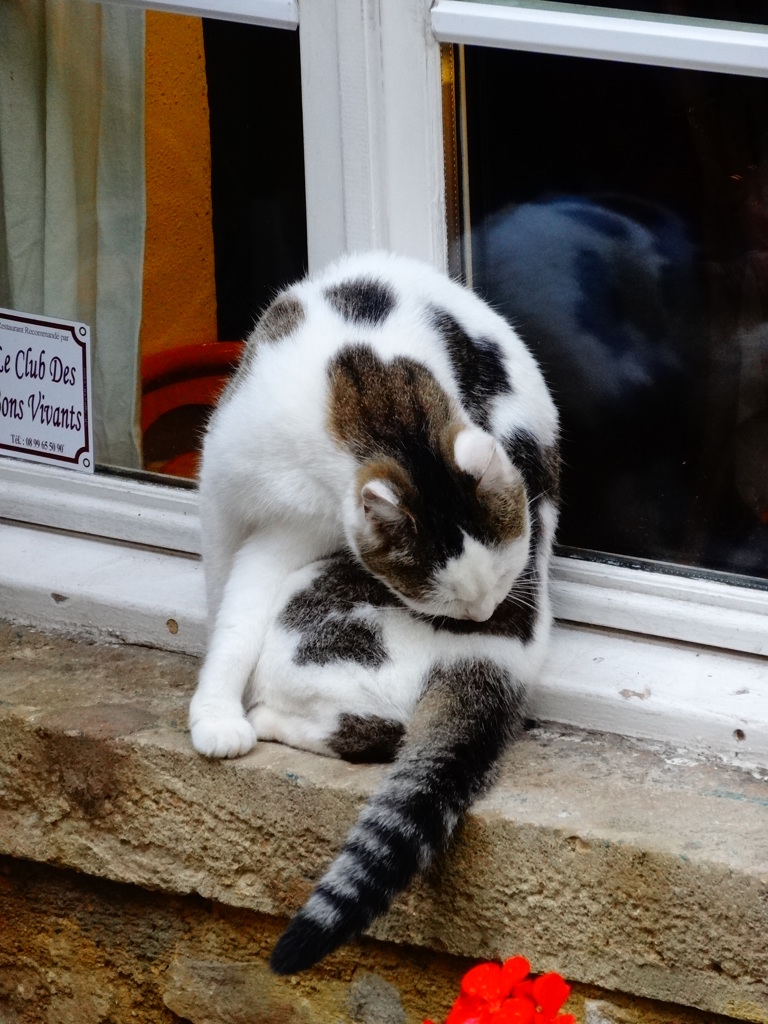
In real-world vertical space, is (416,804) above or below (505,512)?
below

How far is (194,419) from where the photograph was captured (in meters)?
2.18

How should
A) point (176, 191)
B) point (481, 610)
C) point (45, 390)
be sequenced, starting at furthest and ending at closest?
1. point (45, 390)
2. point (176, 191)
3. point (481, 610)

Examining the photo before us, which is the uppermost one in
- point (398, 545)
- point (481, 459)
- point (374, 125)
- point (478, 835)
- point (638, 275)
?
point (374, 125)

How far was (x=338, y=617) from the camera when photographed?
5.34ft

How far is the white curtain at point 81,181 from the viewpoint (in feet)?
6.65

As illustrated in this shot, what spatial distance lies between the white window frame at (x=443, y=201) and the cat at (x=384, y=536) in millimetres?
117

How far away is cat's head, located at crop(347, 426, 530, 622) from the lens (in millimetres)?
1459

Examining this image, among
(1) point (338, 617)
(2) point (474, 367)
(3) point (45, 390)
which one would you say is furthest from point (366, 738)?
(3) point (45, 390)

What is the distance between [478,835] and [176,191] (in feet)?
3.86

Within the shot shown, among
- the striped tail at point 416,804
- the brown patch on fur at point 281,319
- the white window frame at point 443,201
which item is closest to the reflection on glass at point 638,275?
the white window frame at point 443,201

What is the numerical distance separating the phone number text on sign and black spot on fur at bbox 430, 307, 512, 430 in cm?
77

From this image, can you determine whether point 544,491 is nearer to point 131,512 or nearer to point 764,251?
point 764,251

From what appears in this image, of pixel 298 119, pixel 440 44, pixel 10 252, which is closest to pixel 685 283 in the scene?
pixel 440 44

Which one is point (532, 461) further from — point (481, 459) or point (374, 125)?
point (374, 125)
